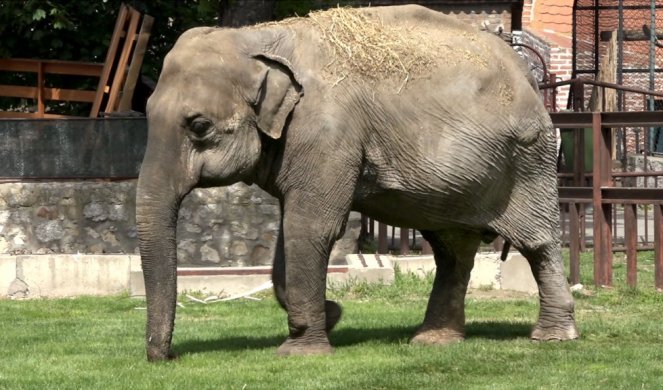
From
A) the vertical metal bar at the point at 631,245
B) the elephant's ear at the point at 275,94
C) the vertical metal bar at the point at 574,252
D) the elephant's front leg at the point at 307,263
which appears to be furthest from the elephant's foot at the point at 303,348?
the vertical metal bar at the point at 574,252

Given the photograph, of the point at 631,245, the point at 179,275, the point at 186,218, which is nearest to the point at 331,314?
the point at 179,275

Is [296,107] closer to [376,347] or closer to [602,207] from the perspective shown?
[376,347]

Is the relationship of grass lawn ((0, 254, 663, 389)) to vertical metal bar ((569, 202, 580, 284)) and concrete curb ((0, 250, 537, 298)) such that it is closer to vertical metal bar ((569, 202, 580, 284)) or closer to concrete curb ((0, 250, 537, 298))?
concrete curb ((0, 250, 537, 298))

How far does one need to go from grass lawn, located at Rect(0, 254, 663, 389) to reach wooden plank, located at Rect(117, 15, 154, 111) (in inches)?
183

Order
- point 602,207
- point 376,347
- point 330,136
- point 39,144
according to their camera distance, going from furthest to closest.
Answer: point 39,144 → point 602,207 → point 376,347 → point 330,136

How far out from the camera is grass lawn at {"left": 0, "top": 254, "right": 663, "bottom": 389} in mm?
9000

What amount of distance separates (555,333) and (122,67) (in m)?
9.42

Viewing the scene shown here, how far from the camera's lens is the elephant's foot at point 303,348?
998 cm

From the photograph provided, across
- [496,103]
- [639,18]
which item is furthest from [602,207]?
[639,18]

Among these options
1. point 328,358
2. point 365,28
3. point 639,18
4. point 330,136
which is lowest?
point 328,358

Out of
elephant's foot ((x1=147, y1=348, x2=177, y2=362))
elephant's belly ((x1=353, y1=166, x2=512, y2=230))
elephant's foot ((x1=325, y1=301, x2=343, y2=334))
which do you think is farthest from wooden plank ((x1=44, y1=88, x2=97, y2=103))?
elephant's foot ((x1=147, y1=348, x2=177, y2=362))

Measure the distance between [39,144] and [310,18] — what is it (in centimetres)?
712

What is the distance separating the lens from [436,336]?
10742mm

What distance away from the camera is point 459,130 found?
1006 cm
